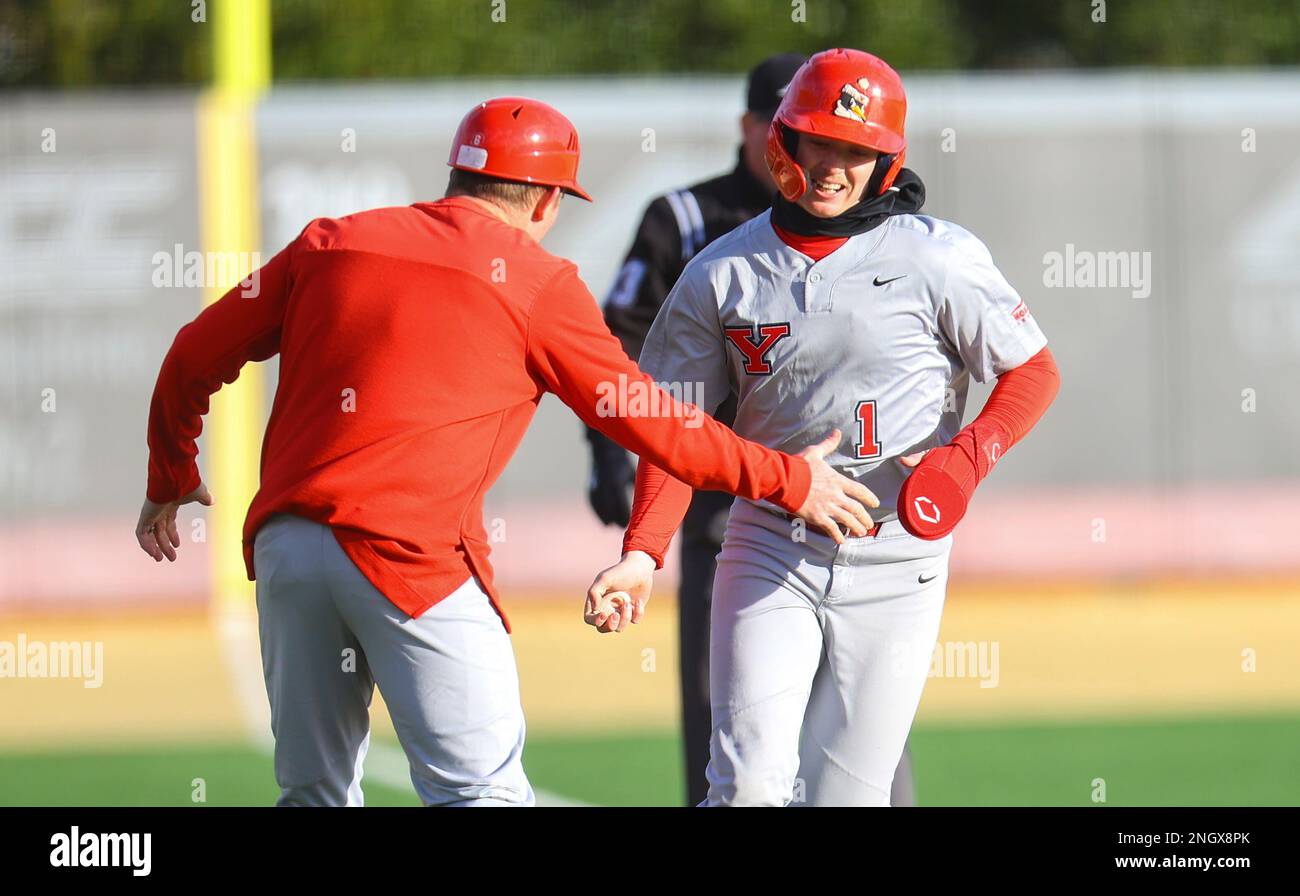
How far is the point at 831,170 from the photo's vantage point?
438 centimetres

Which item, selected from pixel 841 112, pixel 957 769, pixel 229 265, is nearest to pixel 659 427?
pixel 841 112

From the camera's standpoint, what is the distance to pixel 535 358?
162 inches

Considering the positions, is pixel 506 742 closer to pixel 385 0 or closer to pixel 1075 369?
pixel 1075 369

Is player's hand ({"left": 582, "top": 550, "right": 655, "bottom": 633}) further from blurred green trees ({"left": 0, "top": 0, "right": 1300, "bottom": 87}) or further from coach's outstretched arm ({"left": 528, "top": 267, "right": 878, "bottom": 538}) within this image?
blurred green trees ({"left": 0, "top": 0, "right": 1300, "bottom": 87})

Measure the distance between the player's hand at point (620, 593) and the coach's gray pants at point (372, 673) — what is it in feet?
0.89

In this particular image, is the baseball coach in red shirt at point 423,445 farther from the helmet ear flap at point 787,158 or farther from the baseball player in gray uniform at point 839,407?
the helmet ear flap at point 787,158

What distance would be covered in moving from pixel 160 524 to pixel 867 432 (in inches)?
76.4

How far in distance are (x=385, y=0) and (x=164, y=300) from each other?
33.4ft

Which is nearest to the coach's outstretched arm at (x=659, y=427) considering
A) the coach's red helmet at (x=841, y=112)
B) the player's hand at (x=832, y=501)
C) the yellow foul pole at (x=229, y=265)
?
the player's hand at (x=832, y=501)

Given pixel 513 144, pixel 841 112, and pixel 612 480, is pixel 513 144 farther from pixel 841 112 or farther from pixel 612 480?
pixel 612 480

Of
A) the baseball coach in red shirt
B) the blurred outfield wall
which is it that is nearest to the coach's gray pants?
the baseball coach in red shirt

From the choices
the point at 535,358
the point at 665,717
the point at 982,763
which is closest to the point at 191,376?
the point at 535,358

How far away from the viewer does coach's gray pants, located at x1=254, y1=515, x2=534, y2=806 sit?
13.2 ft

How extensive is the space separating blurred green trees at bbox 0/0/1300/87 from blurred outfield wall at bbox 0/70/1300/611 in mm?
7846
